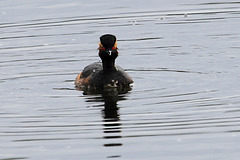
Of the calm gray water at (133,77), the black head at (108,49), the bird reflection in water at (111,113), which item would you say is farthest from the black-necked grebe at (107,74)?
the calm gray water at (133,77)

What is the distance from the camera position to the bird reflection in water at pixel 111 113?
582 inches

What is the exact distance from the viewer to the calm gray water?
14234 mm

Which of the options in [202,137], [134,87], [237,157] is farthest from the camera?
[134,87]

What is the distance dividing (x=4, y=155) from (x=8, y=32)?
16.5 m

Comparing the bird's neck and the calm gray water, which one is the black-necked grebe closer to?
the bird's neck

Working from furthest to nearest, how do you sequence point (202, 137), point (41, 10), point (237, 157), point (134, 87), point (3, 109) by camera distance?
point (41, 10)
point (134, 87)
point (3, 109)
point (202, 137)
point (237, 157)

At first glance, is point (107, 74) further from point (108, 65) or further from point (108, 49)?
point (108, 49)

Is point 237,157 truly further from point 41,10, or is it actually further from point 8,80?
point 41,10

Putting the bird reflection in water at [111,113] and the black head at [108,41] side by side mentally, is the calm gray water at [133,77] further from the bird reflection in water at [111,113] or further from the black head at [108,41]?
the black head at [108,41]

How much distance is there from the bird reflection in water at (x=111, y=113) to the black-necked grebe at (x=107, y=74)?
284 millimetres

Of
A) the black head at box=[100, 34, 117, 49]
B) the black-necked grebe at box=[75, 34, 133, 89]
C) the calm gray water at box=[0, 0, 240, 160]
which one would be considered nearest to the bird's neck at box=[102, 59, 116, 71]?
the black-necked grebe at box=[75, 34, 133, 89]

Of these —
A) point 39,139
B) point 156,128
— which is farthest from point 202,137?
point 39,139

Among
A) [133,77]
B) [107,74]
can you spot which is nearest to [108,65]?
[107,74]

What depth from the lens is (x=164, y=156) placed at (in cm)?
1328
